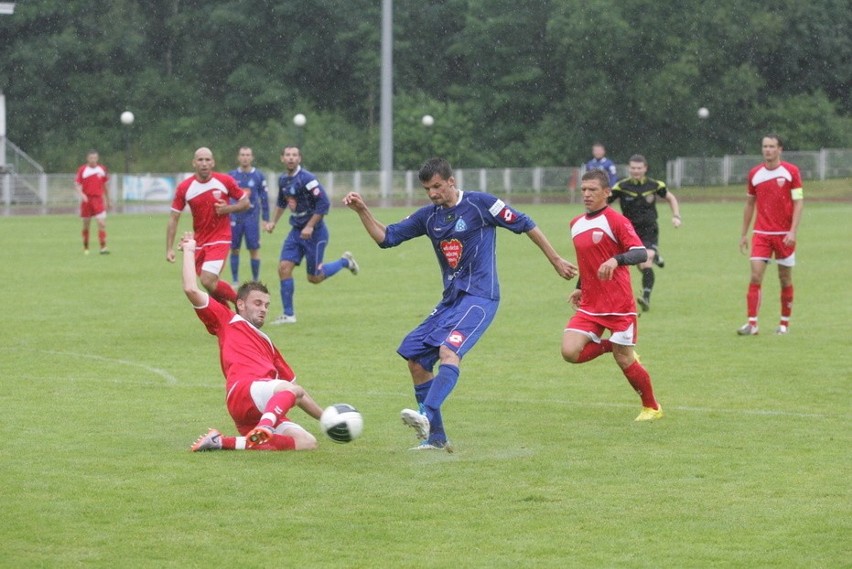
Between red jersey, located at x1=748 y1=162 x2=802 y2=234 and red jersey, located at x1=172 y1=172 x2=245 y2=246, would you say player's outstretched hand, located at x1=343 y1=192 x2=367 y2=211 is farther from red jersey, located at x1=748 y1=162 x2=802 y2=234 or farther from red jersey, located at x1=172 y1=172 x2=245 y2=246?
red jersey, located at x1=748 y1=162 x2=802 y2=234

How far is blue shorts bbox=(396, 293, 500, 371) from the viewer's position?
9.13m

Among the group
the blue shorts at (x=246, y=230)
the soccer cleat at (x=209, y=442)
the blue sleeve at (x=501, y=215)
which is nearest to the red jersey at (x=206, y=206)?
the blue shorts at (x=246, y=230)

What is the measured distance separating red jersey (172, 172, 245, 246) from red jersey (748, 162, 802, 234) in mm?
5769

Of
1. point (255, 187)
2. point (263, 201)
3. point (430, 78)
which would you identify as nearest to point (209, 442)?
point (255, 187)

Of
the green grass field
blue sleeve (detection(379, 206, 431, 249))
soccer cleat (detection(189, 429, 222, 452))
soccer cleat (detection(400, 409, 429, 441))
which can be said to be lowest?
the green grass field

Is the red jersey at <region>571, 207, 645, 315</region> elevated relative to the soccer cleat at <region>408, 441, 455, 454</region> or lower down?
elevated

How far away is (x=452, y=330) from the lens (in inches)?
360

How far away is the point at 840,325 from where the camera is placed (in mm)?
16297

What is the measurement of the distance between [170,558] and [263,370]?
2688 mm

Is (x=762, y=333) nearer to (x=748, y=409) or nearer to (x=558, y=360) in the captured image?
(x=558, y=360)

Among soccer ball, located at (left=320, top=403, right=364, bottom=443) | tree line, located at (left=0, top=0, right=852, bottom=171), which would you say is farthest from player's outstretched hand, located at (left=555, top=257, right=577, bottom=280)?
tree line, located at (left=0, top=0, right=852, bottom=171)

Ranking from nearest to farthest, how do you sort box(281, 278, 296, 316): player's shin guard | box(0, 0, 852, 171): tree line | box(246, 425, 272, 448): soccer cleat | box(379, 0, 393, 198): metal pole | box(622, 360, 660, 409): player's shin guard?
box(246, 425, 272, 448): soccer cleat < box(622, 360, 660, 409): player's shin guard < box(281, 278, 296, 316): player's shin guard < box(379, 0, 393, 198): metal pole < box(0, 0, 852, 171): tree line

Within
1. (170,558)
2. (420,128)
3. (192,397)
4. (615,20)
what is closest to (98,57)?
(420,128)

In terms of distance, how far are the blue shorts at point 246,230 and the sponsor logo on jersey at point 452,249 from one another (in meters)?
11.8
